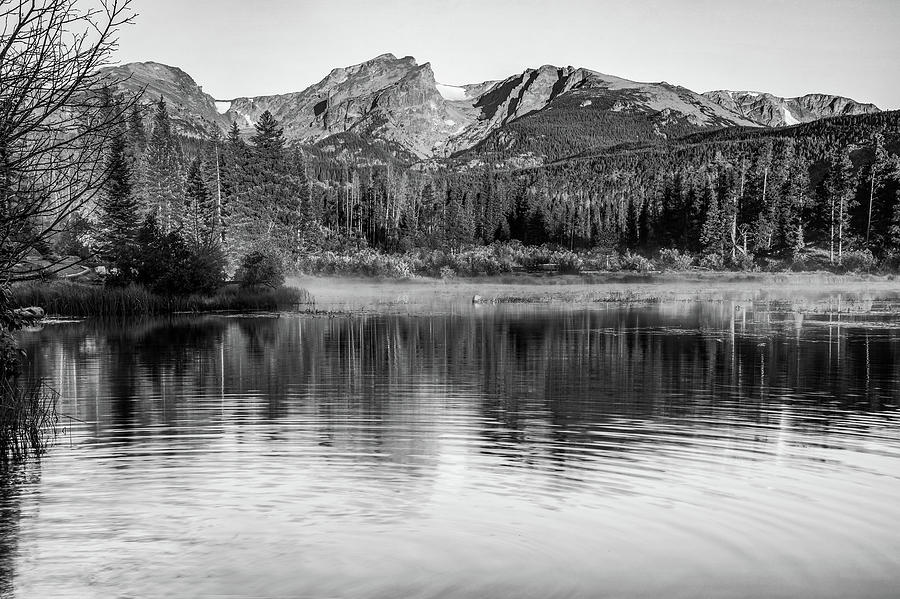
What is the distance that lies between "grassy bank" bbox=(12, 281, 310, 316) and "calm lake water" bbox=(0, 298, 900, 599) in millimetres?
25427

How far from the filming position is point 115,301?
49.7m

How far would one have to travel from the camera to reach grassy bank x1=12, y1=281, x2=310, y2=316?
158ft

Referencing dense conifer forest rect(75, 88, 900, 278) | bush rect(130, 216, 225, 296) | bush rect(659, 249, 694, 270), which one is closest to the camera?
bush rect(130, 216, 225, 296)

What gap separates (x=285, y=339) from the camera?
113 feet

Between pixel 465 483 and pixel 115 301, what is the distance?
4311 centimetres

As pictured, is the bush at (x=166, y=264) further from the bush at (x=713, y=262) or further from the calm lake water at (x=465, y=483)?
the bush at (x=713, y=262)

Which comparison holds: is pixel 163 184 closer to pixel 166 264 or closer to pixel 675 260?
pixel 166 264

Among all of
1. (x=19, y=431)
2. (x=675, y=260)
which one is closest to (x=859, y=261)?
(x=675, y=260)

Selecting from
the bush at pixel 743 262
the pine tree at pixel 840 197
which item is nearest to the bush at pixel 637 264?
the bush at pixel 743 262

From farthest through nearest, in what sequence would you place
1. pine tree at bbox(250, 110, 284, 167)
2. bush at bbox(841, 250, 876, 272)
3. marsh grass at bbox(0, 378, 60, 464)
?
pine tree at bbox(250, 110, 284, 167) → bush at bbox(841, 250, 876, 272) → marsh grass at bbox(0, 378, 60, 464)

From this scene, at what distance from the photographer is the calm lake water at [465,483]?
26.2 ft

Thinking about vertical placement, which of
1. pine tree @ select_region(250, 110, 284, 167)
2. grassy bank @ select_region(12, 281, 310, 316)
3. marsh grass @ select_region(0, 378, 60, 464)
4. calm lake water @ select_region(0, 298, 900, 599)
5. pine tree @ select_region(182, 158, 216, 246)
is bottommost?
calm lake water @ select_region(0, 298, 900, 599)

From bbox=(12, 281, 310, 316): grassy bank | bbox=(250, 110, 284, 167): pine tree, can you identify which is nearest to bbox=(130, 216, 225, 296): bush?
bbox=(12, 281, 310, 316): grassy bank

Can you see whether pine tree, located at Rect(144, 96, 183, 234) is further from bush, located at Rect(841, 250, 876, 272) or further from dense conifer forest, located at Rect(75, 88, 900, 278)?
bush, located at Rect(841, 250, 876, 272)
